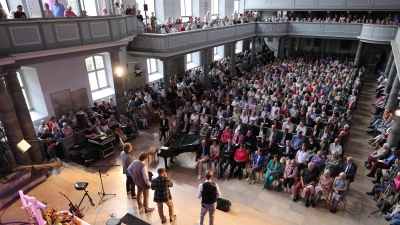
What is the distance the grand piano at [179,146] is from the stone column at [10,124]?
4206 millimetres

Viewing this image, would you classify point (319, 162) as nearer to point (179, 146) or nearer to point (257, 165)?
point (257, 165)

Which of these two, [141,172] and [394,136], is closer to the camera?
[141,172]

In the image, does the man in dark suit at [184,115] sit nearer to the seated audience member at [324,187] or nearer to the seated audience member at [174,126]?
the seated audience member at [174,126]

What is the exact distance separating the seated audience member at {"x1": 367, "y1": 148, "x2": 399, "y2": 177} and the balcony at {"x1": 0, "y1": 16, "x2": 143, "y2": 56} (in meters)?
10.0

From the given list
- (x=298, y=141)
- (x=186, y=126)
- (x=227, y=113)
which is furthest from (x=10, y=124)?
(x=298, y=141)

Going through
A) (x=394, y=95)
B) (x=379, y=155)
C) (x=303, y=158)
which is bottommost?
(x=379, y=155)

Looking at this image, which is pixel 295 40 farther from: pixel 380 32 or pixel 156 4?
pixel 156 4

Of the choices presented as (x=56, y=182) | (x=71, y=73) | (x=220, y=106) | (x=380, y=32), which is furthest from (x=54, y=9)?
(x=380, y=32)

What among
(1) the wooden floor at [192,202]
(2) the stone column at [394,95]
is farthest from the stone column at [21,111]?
(2) the stone column at [394,95]

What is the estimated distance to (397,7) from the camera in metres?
19.7

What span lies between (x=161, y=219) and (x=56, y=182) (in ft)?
11.9

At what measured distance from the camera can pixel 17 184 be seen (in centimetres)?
721

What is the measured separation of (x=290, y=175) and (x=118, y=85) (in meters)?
7.77

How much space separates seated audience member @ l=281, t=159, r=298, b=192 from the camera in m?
7.70
